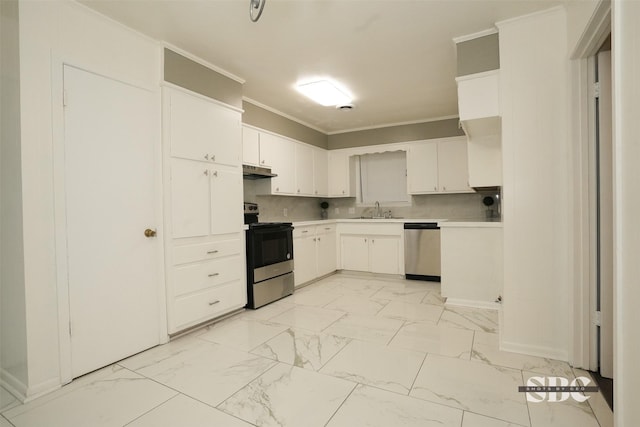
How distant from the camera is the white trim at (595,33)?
150 cm

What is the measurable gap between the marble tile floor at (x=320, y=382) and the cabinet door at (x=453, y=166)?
221 centimetres

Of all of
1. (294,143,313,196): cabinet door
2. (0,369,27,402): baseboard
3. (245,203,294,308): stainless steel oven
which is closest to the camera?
(0,369,27,402): baseboard

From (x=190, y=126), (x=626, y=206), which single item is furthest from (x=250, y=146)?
(x=626, y=206)

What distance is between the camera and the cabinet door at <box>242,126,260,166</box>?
3.76 metres

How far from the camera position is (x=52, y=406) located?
67.0 inches

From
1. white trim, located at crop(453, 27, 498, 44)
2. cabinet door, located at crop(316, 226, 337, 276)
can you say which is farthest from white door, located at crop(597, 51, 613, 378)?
cabinet door, located at crop(316, 226, 337, 276)

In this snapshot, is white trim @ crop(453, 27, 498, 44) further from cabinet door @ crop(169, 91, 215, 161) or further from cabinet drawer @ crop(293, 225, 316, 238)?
cabinet drawer @ crop(293, 225, 316, 238)

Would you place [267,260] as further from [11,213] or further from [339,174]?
[339,174]

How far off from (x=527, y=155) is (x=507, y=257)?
0.74 metres

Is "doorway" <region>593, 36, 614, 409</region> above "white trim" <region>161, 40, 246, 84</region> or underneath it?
underneath

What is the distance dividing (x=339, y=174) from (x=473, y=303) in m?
3.05

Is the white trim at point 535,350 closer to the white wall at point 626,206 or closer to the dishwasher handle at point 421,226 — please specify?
the white wall at point 626,206

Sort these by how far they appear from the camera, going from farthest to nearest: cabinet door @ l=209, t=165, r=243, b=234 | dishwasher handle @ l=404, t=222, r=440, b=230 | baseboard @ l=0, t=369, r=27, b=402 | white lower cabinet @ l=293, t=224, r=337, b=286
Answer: dishwasher handle @ l=404, t=222, r=440, b=230 → white lower cabinet @ l=293, t=224, r=337, b=286 → cabinet door @ l=209, t=165, r=243, b=234 → baseboard @ l=0, t=369, r=27, b=402

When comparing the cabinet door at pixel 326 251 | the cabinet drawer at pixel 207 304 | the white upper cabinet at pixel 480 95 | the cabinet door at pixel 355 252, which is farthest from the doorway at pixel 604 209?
the cabinet door at pixel 326 251
